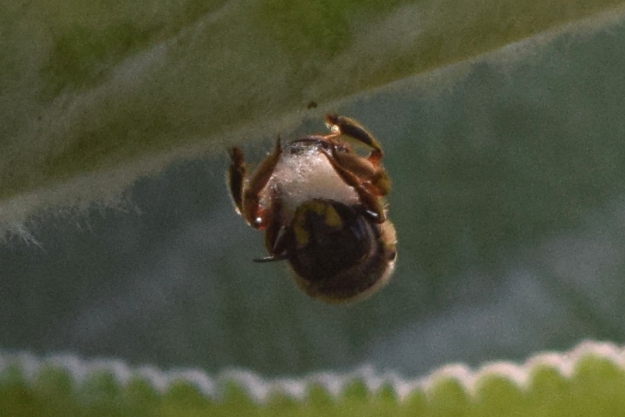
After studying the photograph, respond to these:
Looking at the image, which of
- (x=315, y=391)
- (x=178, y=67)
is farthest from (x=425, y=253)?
(x=178, y=67)

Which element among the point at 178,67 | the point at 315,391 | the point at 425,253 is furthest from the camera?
the point at 425,253

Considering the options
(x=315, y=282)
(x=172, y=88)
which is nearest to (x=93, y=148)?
(x=172, y=88)

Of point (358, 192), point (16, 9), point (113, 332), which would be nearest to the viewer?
point (16, 9)

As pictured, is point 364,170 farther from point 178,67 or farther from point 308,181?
point 178,67

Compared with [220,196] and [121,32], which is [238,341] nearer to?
[220,196]

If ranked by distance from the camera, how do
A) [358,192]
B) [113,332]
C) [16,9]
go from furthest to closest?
[113,332] < [358,192] < [16,9]
